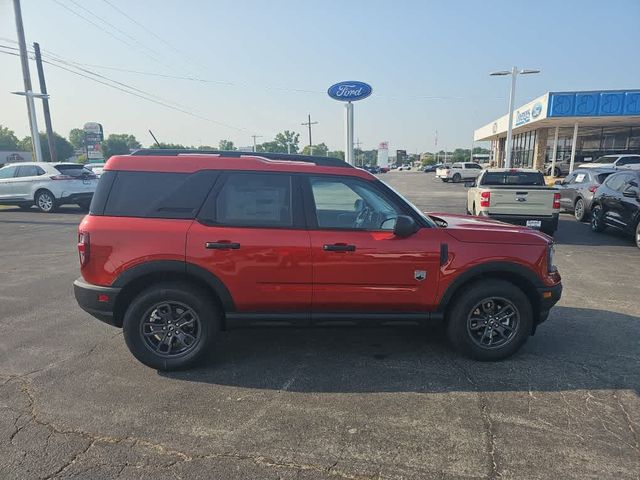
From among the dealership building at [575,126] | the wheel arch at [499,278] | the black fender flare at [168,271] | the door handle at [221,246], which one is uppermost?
the dealership building at [575,126]

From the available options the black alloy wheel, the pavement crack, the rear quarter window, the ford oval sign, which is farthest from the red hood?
the ford oval sign

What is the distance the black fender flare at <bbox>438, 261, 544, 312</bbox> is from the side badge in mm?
253

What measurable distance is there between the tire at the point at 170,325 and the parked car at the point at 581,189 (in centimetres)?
1147

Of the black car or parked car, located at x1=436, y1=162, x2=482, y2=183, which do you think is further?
parked car, located at x1=436, y1=162, x2=482, y2=183

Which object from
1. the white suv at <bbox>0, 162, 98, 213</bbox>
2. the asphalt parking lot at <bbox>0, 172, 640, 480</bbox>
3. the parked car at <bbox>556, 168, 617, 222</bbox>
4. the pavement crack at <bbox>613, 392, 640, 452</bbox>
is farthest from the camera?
the white suv at <bbox>0, 162, 98, 213</bbox>

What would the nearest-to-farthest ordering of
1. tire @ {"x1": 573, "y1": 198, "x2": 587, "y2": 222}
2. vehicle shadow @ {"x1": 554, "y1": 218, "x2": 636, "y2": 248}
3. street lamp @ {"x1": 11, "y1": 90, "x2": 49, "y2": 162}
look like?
vehicle shadow @ {"x1": 554, "y1": 218, "x2": 636, "y2": 248} → tire @ {"x1": 573, "y1": 198, "x2": 587, "y2": 222} → street lamp @ {"x1": 11, "y1": 90, "x2": 49, "y2": 162}

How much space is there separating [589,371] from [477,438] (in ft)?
5.29

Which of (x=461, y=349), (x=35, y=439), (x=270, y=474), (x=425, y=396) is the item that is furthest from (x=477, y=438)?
(x=35, y=439)

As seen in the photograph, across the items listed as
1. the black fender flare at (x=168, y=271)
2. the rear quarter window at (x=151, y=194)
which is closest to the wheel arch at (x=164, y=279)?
the black fender flare at (x=168, y=271)

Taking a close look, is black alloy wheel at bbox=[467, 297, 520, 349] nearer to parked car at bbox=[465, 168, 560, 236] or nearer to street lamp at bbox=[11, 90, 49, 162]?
parked car at bbox=[465, 168, 560, 236]

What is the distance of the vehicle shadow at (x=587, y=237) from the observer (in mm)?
9453

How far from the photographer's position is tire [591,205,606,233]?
34.1 ft

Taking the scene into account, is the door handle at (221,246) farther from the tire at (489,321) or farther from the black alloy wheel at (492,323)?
the black alloy wheel at (492,323)

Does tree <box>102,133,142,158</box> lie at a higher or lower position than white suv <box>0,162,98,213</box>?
higher
